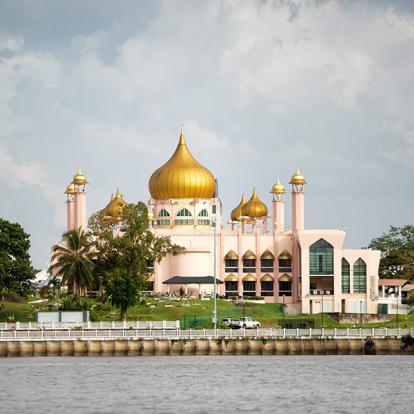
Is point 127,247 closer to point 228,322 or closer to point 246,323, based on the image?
point 228,322

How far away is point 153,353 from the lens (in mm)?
107625

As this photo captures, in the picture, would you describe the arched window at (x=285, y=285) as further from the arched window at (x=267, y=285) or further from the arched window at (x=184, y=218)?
the arched window at (x=184, y=218)

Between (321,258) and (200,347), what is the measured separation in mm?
54337

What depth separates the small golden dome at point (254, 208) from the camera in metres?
178

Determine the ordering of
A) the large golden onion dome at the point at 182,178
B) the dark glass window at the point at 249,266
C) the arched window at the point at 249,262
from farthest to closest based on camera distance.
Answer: the large golden onion dome at the point at 182,178, the dark glass window at the point at 249,266, the arched window at the point at 249,262

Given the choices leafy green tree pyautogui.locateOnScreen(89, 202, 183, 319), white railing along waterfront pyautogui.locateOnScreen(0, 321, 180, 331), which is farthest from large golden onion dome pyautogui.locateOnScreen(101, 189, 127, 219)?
white railing along waterfront pyautogui.locateOnScreen(0, 321, 180, 331)

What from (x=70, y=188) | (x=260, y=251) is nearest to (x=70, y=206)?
(x=70, y=188)

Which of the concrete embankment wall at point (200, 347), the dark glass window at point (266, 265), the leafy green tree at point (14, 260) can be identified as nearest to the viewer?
the concrete embankment wall at point (200, 347)

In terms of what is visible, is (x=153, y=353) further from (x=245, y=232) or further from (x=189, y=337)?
(x=245, y=232)

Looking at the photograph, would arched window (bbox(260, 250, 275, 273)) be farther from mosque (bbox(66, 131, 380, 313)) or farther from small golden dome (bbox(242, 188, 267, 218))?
small golden dome (bbox(242, 188, 267, 218))

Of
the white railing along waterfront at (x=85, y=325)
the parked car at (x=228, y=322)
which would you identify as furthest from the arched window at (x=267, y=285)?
the white railing along waterfront at (x=85, y=325)

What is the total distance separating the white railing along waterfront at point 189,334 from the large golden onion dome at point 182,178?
193 ft

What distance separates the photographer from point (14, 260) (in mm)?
134125

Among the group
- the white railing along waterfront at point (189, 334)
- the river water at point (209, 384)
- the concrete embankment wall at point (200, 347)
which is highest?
Answer: the white railing along waterfront at point (189, 334)
